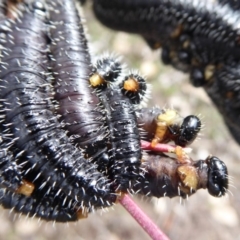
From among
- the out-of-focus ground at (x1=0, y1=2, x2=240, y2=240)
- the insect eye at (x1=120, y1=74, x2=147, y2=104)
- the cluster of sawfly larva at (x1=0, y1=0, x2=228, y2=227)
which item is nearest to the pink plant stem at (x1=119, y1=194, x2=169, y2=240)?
the cluster of sawfly larva at (x1=0, y1=0, x2=228, y2=227)

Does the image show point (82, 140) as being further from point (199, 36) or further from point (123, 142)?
point (199, 36)

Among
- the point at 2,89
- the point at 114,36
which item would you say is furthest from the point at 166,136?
the point at 114,36

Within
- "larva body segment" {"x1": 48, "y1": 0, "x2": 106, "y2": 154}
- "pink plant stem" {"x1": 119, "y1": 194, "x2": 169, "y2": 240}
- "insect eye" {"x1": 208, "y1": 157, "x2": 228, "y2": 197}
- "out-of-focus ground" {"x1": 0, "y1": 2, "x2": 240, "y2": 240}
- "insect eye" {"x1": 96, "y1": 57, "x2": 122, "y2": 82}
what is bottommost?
"out-of-focus ground" {"x1": 0, "y1": 2, "x2": 240, "y2": 240}

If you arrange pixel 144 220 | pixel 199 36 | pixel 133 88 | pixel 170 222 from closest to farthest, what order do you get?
pixel 144 220, pixel 133 88, pixel 199 36, pixel 170 222

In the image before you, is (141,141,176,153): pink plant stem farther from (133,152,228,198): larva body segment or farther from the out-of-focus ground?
the out-of-focus ground

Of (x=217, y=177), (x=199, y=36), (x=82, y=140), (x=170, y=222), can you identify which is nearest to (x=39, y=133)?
(x=82, y=140)

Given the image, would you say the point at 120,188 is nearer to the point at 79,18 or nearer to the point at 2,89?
the point at 2,89

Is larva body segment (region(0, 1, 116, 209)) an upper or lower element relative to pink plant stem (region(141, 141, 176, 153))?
lower

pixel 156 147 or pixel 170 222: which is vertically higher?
pixel 156 147
